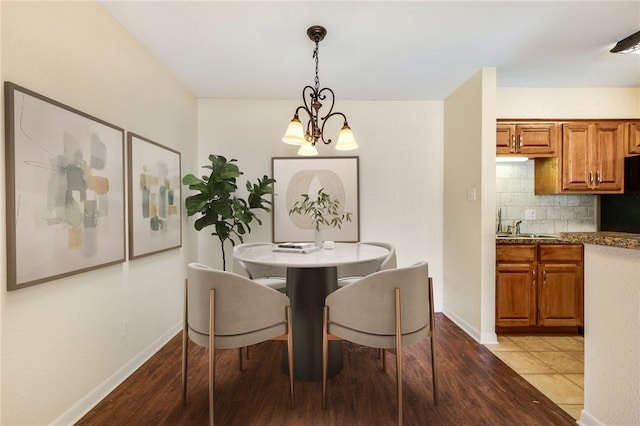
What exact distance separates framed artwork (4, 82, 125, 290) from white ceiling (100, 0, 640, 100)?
941 millimetres

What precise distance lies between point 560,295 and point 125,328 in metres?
3.82

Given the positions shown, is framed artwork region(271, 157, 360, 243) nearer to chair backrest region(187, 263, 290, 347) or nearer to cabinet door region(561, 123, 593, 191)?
chair backrest region(187, 263, 290, 347)

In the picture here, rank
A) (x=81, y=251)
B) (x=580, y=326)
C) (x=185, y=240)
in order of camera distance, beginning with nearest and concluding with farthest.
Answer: (x=81, y=251) → (x=580, y=326) → (x=185, y=240)

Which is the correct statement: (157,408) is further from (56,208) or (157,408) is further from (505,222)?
(505,222)

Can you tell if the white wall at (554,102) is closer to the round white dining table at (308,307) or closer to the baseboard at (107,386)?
the round white dining table at (308,307)

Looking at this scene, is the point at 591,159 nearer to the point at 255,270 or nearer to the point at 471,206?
the point at 471,206

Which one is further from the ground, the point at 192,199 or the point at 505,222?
the point at 192,199

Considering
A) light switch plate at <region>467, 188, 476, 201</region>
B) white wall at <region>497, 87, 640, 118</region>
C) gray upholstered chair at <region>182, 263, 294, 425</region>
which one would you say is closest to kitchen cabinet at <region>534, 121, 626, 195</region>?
white wall at <region>497, 87, 640, 118</region>

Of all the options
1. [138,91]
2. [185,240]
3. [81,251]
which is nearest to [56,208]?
[81,251]

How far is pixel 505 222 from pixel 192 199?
3.44 m

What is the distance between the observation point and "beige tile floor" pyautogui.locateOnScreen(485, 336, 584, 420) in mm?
2068

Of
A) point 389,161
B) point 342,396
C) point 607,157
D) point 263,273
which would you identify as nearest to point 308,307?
point 342,396

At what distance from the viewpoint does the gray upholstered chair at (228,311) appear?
1.70 m

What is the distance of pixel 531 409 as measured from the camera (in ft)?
6.25
